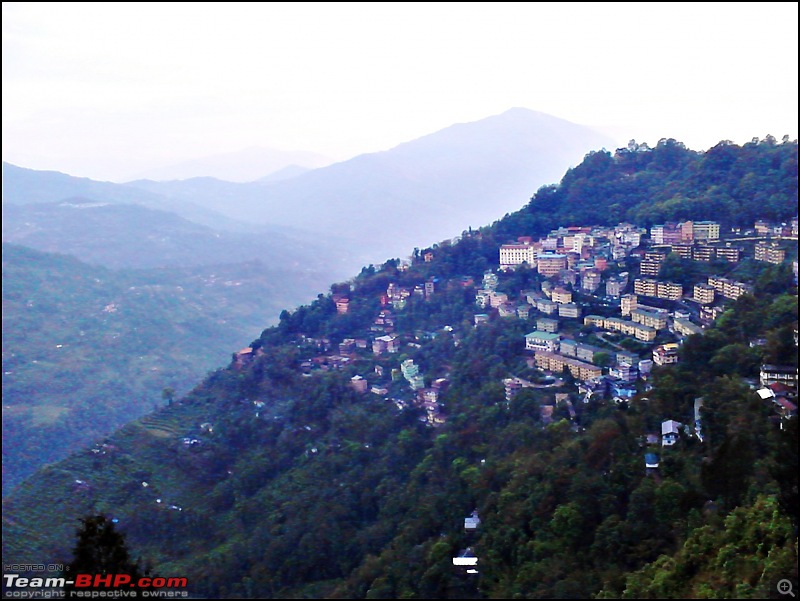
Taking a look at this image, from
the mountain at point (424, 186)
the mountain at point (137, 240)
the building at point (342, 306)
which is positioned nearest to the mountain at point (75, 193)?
the mountain at point (137, 240)

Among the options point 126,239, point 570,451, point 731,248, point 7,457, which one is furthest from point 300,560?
point 126,239

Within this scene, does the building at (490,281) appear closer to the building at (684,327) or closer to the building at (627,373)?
the building at (684,327)

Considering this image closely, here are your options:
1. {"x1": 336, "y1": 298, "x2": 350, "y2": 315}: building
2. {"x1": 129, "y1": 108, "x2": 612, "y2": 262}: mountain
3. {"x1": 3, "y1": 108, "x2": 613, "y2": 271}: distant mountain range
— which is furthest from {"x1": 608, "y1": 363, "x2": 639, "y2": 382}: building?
{"x1": 129, "y1": 108, "x2": 612, "y2": 262}: mountain

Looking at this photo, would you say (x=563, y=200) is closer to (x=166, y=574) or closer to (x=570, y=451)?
(x=570, y=451)

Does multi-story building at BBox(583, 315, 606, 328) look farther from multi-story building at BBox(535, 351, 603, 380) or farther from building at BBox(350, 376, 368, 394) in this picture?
building at BBox(350, 376, 368, 394)

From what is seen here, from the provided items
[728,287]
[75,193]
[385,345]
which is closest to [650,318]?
[728,287]

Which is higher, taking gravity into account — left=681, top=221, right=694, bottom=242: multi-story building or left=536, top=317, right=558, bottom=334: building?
left=681, top=221, right=694, bottom=242: multi-story building
